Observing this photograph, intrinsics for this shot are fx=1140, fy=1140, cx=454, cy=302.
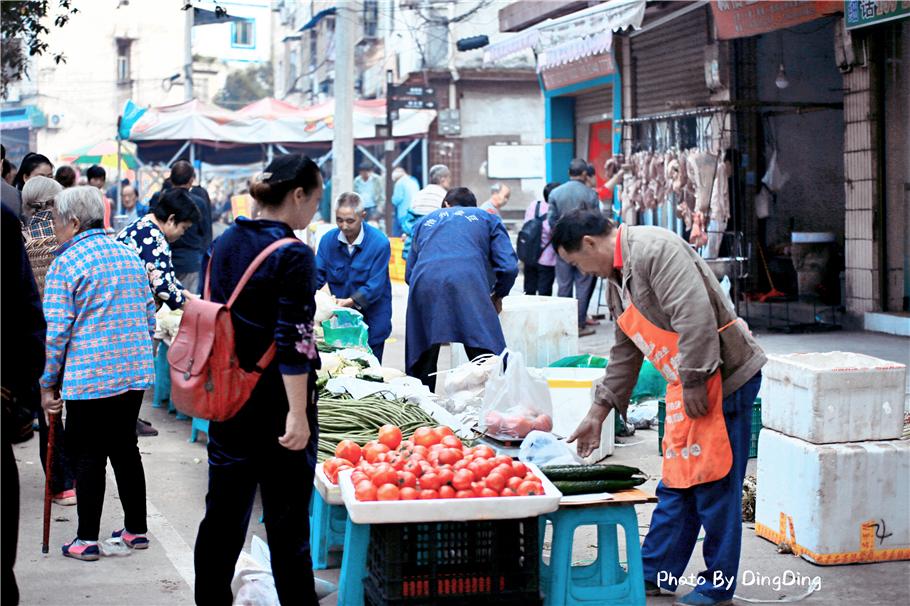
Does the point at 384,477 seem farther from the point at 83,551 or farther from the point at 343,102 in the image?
the point at 343,102

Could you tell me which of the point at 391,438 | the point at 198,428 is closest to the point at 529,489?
the point at 391,438

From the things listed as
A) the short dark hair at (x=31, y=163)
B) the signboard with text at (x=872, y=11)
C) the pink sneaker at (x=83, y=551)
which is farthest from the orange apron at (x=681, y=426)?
the signboard with text at (x=872, y=11)

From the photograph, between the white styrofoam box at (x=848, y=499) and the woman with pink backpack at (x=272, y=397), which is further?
the white styrofoam box at (x=848, y=499)

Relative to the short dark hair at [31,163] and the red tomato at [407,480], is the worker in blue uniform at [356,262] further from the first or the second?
the red tomato at [407,480]

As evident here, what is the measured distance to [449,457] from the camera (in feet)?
15.2

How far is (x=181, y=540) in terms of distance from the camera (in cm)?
594

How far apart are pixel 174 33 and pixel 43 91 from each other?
761 cm

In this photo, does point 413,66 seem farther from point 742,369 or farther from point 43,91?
point 43,91

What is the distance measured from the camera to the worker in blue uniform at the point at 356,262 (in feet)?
26.6

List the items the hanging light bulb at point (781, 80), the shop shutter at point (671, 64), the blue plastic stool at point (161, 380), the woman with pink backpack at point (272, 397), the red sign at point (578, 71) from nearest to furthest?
the woman with pink backpack at point (272, 397)
the blue plastic stool at point (161, 380)
the hanging light bulb at point (781, 80)
the shop shutter at point (671, 64)
the red sign at point (578, 71)

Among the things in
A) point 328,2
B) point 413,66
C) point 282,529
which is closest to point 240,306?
point 282,529

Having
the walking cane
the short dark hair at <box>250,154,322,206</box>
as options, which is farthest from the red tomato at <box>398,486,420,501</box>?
the walking cane

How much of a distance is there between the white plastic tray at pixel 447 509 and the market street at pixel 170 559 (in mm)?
955

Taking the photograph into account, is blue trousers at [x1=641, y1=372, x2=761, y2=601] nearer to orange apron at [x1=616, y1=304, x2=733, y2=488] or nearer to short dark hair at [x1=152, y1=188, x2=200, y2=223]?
orange apron at [x1=616, y1=304, x2=733, y2=488]
